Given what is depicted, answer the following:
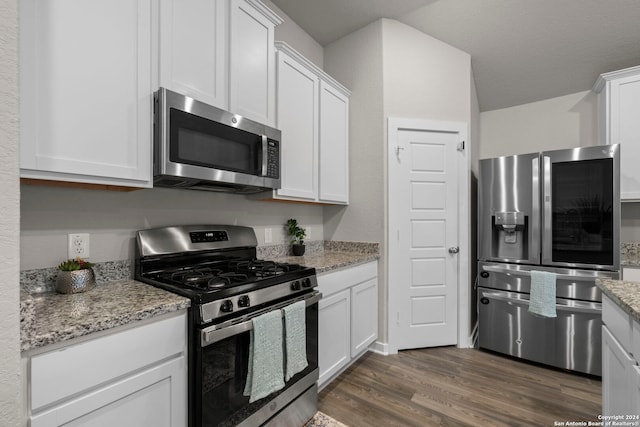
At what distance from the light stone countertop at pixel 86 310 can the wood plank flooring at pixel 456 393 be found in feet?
4.57

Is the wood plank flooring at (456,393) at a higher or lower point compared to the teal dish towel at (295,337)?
lower

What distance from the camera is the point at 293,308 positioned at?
1581 millimetres

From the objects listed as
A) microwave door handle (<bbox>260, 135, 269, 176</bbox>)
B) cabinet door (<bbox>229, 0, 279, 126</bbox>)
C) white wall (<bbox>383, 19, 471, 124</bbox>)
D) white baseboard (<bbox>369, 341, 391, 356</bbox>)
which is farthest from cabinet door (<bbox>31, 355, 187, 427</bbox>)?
white wall (<bbox>383, 19, 471, 124</bbox>)

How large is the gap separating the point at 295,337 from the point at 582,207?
2516mm

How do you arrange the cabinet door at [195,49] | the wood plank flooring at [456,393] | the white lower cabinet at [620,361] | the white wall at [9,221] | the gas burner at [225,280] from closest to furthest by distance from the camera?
1. the white wall at [9,221]
2. the white lower cabinet at [620,361]
3. the gas burner at [225,280]
4. the cabinet door at [195,49]
5. the wood plank flooring at [456,393]

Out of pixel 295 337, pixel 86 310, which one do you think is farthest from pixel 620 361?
pixel 86 310

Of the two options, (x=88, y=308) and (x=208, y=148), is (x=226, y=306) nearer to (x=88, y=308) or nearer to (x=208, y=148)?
(x=88, y=308)

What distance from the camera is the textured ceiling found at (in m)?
2.46

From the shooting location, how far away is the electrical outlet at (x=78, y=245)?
136cm

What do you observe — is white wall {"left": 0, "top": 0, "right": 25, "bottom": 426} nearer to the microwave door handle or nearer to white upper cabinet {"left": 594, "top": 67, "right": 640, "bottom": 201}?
the microwave door handle

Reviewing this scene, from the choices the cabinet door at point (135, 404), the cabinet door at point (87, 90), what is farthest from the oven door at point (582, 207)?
the cabinet door at point (87, 90)

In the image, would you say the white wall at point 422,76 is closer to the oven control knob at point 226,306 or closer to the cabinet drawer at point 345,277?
the cabinet drawer at point 345,277

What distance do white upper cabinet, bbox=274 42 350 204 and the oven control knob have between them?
0.99 meters

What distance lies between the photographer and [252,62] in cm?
186
